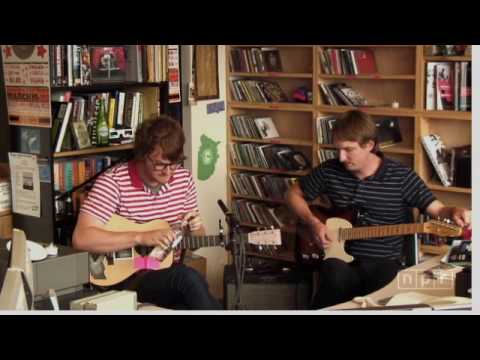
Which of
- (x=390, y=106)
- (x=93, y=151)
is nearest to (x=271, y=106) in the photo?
(x=390, y=106)

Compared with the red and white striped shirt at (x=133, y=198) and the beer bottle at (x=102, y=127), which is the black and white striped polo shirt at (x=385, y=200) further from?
the beer bottle at (x=102, y=127)

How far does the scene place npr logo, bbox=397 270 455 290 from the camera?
2959mm

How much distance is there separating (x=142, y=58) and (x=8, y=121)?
0.84 m

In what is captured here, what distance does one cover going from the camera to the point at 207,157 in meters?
5.35

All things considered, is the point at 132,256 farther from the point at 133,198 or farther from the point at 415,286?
the point at 415,286

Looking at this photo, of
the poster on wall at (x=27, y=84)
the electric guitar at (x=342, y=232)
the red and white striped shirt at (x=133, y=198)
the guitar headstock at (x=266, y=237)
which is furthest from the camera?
the poster on wall at (x=27, y=84)

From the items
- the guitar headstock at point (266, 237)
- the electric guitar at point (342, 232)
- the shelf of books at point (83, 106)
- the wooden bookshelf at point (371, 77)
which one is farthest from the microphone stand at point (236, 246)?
the wooden bookshelf at point (371, 77)

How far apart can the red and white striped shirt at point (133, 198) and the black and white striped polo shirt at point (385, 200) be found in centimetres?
83

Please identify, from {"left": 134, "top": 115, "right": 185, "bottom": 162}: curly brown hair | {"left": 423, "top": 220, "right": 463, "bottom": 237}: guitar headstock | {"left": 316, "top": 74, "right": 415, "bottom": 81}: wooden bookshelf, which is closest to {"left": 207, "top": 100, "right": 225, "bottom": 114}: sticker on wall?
{"left": 316, "top": 74, "right": 415, "bottom": 81}: wooden bookshelf

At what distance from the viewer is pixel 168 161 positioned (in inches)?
135

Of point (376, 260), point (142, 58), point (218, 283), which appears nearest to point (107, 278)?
point (376, 260)

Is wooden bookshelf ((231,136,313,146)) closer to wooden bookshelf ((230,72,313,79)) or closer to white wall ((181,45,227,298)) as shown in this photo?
white wall ((181,45,227,298))

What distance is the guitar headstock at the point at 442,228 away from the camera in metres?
3.58

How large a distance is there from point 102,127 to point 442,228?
198 centimetres
